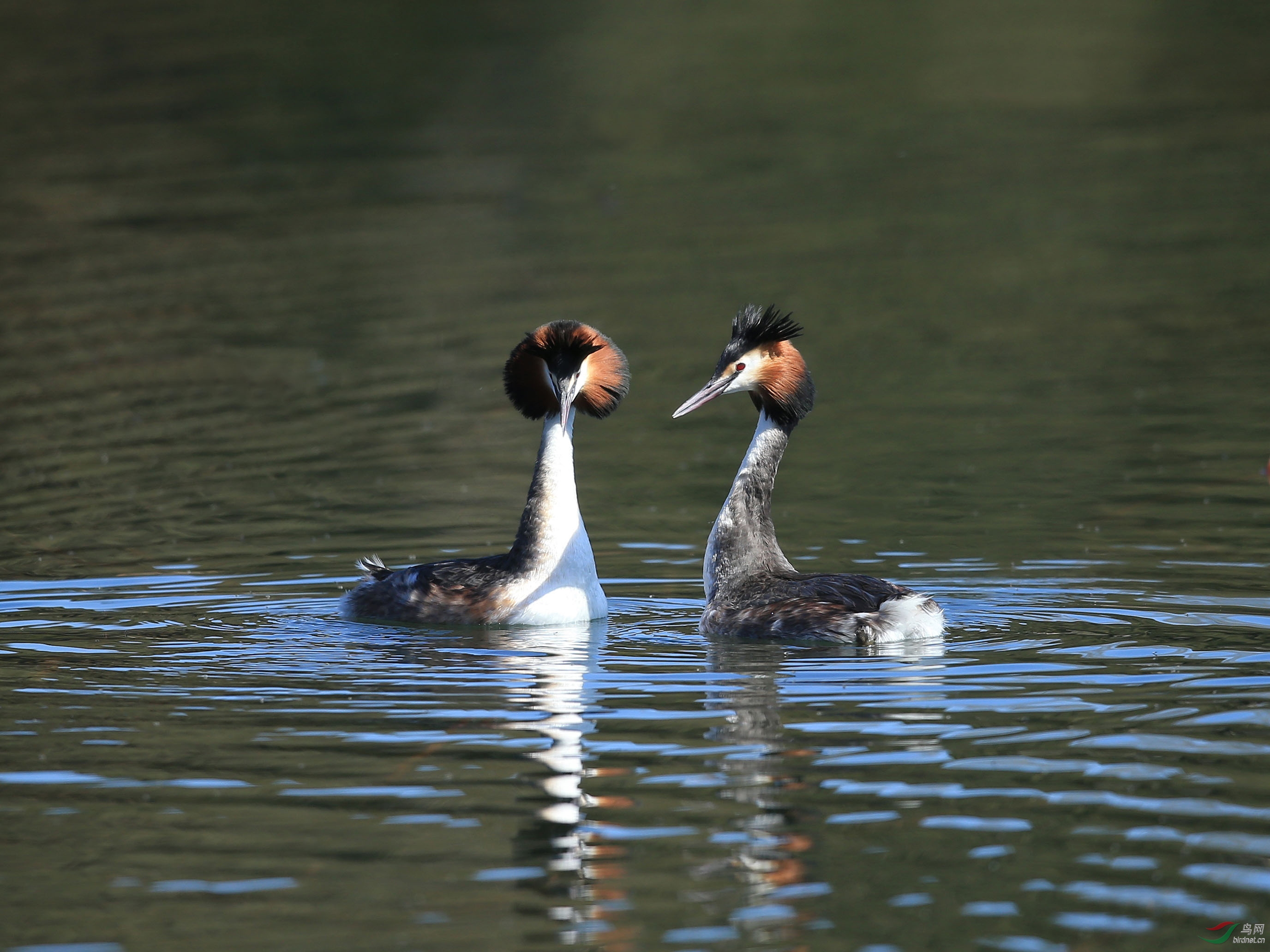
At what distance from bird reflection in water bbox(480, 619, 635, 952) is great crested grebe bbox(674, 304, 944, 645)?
2.79 feet

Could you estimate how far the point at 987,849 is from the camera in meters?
7.01

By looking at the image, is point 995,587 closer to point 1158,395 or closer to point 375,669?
point 375,669

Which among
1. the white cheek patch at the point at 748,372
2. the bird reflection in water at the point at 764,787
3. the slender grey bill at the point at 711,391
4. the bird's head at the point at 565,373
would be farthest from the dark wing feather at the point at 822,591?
the bird's head at the point at 565,373

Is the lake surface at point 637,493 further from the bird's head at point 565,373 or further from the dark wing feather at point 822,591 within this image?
the bird's head at point 565,373

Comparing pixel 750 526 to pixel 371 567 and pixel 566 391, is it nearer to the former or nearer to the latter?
pixel 566 391

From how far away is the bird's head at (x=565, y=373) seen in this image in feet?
37.8

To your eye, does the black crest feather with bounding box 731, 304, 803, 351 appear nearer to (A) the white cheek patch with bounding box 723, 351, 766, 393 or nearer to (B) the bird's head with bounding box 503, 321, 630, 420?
(A) the white cheek patch with bounding box 723, 351, 766, 393

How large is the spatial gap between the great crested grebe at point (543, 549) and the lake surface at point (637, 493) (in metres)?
0.25

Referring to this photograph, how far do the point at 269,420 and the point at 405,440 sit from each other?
1625 mm

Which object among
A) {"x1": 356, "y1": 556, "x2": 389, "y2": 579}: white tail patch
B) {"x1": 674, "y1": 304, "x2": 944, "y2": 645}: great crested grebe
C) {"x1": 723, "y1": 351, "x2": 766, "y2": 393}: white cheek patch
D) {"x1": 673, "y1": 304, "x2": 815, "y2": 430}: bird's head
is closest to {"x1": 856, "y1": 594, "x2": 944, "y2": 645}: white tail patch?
{"x1": 674, "y1": 304, "x2": 944, "y2": 645}: great crested grebe

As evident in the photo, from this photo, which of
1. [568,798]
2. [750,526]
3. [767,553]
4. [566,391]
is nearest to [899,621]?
[767,553]

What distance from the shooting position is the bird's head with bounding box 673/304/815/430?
1162cm

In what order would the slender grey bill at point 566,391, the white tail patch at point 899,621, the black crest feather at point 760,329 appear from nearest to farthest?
the white tail patch at point 899,621, the slender grey bill at point 566,391, the black crest feather at point 760,329

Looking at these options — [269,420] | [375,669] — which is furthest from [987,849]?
[269,420]
